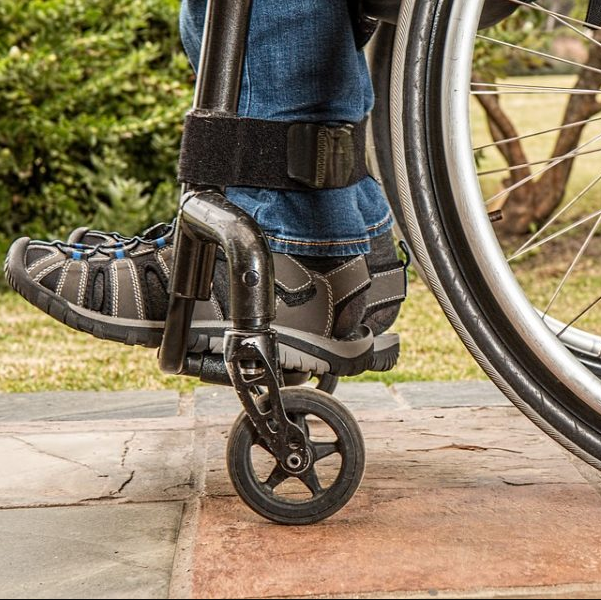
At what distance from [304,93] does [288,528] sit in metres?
0.52

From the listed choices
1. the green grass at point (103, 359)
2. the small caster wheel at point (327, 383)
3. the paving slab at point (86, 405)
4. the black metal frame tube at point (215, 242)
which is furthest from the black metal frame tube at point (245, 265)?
the green grass at point (103, 359)

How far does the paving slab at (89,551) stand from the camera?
37.9 inches

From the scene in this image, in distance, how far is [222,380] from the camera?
1253mm

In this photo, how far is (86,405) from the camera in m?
1.74

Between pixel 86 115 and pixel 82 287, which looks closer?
pixel 82 287

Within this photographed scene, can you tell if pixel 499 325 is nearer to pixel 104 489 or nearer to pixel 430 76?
pixel 430 76

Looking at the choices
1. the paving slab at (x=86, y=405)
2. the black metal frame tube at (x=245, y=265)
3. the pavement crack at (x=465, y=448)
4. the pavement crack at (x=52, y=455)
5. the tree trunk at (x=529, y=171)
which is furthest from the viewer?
the tree trunk at (x=529, y=171)

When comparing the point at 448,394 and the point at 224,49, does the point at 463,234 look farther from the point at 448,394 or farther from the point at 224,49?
the point at 448,394

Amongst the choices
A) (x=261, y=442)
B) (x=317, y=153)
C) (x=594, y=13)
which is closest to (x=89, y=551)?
(x=261, y=442)

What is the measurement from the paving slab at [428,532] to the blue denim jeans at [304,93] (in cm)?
32

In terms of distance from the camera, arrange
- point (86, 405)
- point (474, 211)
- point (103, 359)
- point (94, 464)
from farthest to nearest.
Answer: point (103, 359), point (86, 405), point (94, 464), point (474, 211)

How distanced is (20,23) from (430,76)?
2.73m

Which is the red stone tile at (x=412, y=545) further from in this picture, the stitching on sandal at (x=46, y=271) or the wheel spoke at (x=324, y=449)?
the stitching on sandal at (x=46, y=271)

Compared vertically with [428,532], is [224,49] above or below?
above
